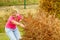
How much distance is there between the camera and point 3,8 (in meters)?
20.6

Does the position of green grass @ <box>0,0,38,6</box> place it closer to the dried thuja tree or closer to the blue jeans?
the blue jeans

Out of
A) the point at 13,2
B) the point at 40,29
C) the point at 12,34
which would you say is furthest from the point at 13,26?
the point at 13,2

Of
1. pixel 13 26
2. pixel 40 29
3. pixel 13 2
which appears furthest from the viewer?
pixel 13 2

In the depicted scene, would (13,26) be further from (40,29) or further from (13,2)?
(13,2)

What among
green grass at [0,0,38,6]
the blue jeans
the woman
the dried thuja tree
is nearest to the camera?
the dried thuja tree

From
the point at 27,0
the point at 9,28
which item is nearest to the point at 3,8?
the point at 27,0

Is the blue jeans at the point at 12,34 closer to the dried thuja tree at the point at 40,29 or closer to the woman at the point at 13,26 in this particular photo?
the woman at the point at 13,26

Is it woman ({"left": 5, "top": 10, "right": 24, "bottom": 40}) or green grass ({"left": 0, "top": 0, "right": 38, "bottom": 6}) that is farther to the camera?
green grass ({"left": 0, "top": 0, "right": 38, "bottom": 6})

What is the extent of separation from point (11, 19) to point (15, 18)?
13cm

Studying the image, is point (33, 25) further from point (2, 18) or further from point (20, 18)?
point (2, 18)

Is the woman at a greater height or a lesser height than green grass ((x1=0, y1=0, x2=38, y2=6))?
greater

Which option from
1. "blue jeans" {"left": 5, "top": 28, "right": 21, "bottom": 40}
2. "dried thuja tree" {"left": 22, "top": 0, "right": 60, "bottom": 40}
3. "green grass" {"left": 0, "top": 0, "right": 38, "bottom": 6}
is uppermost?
"dried thuja tree" {"left": 22, "top": 0, "right": 60, "bottom": 40}

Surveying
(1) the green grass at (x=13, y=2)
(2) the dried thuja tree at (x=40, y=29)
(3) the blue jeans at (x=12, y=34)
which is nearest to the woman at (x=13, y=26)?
(3) the blue jeans at (x=12, y=34)

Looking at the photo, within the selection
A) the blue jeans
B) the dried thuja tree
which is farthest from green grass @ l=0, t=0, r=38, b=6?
the dried thuja tree
